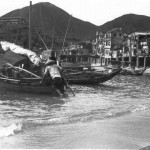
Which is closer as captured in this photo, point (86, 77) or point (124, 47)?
point (86, 77)

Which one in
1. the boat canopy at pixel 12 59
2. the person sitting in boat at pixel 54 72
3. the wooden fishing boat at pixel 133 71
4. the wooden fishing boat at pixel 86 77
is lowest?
the wooden fishing boat at pixel 133 71

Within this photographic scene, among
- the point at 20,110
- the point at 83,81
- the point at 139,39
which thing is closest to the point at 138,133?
the point at 20,110

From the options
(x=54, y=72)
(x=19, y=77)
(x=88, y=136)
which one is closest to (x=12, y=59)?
(x=19, y=77)

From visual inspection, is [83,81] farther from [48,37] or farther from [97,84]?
[48,37]

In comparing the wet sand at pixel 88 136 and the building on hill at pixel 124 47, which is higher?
the building on hill at pixel 124 47

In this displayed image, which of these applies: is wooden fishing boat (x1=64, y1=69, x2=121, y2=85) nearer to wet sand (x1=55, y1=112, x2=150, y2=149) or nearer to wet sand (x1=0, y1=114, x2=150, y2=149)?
wet sand (x1=55, y1=112, x2=150, y2=149)

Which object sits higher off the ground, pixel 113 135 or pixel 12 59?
pixel 12 59

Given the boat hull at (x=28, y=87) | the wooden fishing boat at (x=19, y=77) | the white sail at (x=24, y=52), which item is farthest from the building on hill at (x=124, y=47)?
the boat hull at (x=28, y=87)

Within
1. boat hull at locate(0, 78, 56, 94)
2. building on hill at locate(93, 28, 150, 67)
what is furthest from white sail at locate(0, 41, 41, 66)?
building on hill at locate(93, 28, 150, 67)

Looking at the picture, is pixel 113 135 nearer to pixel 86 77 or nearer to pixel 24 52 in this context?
pixel 24 52

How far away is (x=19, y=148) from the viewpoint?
6.77 m

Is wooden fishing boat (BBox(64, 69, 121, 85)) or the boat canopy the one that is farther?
wooden fishing boat (BBox(64, 69, 121, 85))

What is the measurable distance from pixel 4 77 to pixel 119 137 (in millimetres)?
14054

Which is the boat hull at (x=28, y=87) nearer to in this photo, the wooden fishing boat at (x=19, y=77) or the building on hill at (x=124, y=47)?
the wooden fishing boat at (x=19, y=77)
